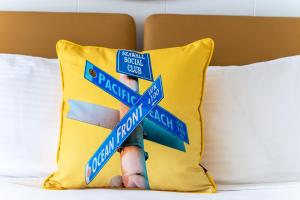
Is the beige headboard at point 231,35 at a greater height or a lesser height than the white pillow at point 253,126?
greater

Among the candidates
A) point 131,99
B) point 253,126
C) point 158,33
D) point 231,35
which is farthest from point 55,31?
point 253,126

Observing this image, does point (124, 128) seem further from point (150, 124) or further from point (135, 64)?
point (135, 64)

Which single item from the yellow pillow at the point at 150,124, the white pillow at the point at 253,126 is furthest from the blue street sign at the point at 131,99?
the white pillow at the point at 253,126

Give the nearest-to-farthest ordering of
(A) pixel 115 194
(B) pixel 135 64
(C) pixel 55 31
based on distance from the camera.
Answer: (A) pixel 115 194 → (B) pixel 135 64 → (C) pixel 55 31

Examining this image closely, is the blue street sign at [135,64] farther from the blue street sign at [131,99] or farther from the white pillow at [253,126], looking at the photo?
the white pillow at [253,126]

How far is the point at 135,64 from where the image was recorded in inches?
49.4

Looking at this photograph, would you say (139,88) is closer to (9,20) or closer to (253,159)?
(253,159)

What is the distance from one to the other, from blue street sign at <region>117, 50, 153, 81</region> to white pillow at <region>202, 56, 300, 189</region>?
0.22m

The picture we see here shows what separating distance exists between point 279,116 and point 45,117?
0.68 meters

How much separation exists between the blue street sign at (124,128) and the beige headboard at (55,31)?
15.0 inches

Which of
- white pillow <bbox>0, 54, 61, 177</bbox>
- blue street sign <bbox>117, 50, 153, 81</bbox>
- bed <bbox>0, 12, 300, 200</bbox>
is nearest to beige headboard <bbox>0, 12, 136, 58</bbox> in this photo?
bed <bbox>0, 12, 300, 200</bbox>

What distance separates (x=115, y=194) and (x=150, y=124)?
0.20 meters

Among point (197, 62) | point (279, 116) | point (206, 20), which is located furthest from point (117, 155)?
point (206, 20)

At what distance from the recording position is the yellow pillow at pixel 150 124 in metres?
1.18
